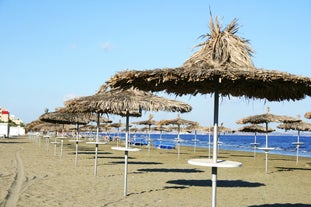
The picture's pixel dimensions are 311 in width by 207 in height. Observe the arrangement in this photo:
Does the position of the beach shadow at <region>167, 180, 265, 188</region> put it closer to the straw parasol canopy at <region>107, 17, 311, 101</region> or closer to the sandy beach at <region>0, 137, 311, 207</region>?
the sandy beach at <region>0, 137, 311, 207</region>

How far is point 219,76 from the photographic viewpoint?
167 inches

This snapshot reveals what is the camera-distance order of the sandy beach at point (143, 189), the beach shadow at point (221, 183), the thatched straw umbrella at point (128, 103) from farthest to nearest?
the beach shadow at point (221, 183) → the thatched straw umbrella at point (128, 103) → the sandy beach at point (143, 189)

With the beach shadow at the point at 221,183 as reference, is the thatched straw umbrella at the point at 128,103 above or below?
above

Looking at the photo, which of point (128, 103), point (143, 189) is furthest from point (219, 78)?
point (143, 189)

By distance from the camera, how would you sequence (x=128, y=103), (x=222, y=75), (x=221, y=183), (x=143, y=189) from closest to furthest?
(x=222, y=75) < (x=128, y=103) < (x=143, y=189) < (x=221, y=183)

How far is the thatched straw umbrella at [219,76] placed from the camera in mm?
4207

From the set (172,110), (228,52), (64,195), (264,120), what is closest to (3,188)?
(64,195)

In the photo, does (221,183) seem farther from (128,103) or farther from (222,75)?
(222,75)

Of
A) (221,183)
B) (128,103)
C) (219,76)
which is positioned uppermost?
(219,76)

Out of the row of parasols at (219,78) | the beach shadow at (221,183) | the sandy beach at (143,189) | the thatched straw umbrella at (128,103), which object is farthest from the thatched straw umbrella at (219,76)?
the beach shadow at (221,183)

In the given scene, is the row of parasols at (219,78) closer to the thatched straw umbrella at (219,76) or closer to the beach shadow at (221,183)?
the thatched straw umbrella at (219,76)

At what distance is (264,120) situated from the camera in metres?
14.8

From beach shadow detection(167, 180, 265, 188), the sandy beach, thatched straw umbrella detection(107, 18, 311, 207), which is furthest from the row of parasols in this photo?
beach shadow detection(167, 180, 265, 188)

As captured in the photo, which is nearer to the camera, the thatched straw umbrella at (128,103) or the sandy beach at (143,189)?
the sandy beach at (143,189)
